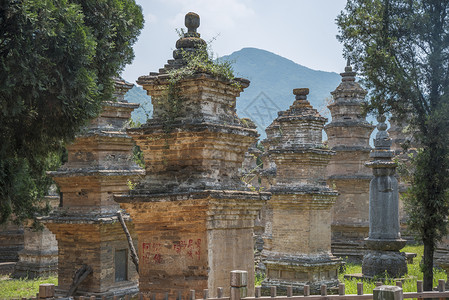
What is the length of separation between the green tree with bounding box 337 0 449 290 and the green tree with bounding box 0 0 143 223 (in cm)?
593

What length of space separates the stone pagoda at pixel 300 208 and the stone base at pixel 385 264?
8.11 ft

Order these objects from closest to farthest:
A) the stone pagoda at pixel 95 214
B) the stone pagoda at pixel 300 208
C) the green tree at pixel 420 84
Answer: the green tree at pixel 420 84 → the stone pagoda at pixel 95 214 → the stone pagoda at pixel 300 208

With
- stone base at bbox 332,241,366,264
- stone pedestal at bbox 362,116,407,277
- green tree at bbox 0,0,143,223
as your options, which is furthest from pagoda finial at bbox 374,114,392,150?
green tree at bbox 0,0,143,223

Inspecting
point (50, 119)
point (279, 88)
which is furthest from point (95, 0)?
point (279, 88)

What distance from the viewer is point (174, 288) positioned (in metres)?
8.70

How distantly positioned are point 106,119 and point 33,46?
6.02 metres

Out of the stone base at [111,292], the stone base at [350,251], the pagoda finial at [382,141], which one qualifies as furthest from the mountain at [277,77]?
the stone base at [111,292]

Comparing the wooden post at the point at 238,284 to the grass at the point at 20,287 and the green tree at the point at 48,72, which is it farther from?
the grass at the point at 20,287

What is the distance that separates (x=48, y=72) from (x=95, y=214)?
5376 millimetres

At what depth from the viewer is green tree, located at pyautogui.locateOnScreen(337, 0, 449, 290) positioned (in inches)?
490

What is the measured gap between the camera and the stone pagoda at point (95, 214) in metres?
14.4

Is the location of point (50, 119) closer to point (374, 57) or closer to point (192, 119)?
point (192, 119)

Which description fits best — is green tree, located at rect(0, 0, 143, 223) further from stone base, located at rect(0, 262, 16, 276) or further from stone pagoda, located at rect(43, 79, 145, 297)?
stone base, located at rect(0, 262, 16, 276)

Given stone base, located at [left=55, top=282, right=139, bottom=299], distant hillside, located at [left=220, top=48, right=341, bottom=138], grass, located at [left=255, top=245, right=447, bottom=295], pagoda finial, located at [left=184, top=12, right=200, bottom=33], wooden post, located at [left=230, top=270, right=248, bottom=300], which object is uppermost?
distant hillside, located at [left=220, top=48, right=341, bottom=138]
